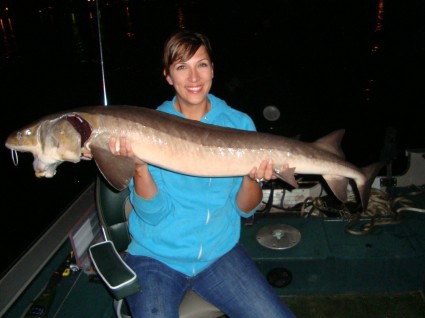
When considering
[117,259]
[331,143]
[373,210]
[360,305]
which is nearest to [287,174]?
[331,143]

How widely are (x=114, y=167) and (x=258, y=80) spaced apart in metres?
14.3

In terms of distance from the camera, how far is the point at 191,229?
2494mm

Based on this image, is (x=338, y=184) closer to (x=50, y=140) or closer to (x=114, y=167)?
(x=114, y=167)

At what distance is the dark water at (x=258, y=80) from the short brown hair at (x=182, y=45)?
1635mm

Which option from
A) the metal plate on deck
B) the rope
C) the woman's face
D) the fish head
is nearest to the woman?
the woman's face

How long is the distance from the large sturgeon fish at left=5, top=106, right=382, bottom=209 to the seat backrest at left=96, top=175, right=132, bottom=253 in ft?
1.31

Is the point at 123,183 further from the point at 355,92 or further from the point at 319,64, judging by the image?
the point at 319,64

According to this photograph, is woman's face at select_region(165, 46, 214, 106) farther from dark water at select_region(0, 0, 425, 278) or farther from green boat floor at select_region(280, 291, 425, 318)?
green boat floor at select_region(280, 291, 425, 318)

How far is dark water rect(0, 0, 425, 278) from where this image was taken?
1016 cm

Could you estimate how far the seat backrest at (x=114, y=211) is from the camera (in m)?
2.58

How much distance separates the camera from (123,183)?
2186 mm

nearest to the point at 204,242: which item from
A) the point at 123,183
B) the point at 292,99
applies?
the point at 123,183

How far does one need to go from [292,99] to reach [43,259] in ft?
48.6

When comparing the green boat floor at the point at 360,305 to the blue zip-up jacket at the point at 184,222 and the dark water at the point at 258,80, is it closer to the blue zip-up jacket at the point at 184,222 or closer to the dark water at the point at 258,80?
the blue zip-up jacket at the point at 184,222
